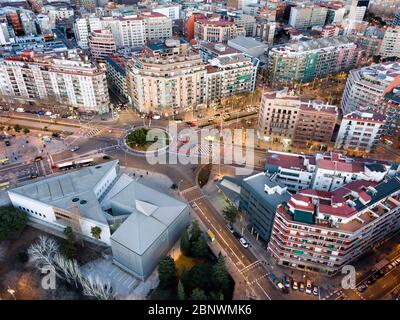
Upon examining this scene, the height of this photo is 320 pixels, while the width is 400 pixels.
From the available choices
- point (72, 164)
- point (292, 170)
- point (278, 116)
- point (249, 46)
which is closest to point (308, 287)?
point (292, 170)

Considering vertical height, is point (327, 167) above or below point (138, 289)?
above

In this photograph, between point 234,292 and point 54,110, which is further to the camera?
point 54,110

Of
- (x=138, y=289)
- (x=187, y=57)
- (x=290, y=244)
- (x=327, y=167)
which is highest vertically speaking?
(x=187, y=57)

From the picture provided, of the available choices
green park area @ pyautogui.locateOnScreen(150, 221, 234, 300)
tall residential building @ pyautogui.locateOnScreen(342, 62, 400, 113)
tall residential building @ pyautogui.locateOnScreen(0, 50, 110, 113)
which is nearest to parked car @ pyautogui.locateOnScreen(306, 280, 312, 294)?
green park area @ pyautogui.locateOnScreen(150, 221, 234, 300)

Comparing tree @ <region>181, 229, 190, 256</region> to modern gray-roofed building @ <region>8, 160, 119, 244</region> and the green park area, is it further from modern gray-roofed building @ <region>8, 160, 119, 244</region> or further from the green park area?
modern gray-roofed building @ <region>8, 160, 119, 244</region>

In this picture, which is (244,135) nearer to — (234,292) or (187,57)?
(187,57)

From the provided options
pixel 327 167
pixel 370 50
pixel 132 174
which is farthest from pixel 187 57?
pixel 370 50

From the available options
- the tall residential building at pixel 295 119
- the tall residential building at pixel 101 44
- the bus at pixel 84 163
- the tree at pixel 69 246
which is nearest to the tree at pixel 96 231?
the tree at pixel 69 246

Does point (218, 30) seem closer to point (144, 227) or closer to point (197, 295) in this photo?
point (144, 227)
